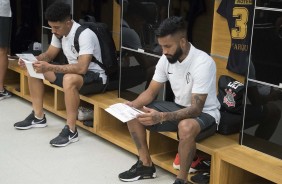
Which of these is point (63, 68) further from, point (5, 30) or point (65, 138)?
point (5, 30)

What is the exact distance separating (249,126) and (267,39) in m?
0.51

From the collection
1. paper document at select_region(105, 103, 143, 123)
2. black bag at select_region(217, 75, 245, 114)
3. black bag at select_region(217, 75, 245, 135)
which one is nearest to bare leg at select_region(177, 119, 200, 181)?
paper document at select_region(105, 103, 143, 123)

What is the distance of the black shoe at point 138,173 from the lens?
2.78 m

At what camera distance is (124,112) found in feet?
8.52

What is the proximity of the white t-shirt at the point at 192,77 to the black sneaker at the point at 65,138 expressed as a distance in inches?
36.9

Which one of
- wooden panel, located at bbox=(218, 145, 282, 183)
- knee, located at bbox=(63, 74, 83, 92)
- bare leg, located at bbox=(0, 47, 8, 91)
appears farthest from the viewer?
bare leg, located at bbox=(0, 47, 8, 91)

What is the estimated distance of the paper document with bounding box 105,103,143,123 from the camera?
8.26ft

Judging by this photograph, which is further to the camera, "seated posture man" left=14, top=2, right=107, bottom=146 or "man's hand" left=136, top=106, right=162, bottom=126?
"seated posture man" left=14, top=2, right=107, bottom=146

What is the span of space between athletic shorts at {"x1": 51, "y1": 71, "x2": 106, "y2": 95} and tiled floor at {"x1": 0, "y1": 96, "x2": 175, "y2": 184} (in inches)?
14.5

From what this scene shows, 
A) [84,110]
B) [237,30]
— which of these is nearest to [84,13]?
[84,110]

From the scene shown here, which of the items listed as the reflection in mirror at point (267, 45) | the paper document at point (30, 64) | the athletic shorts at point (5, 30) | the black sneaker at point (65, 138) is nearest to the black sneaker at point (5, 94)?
the athletic shorts at point (5, 30)

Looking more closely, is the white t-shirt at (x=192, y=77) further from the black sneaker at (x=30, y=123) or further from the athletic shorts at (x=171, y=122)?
the black sneaker at (x=30, y=123)

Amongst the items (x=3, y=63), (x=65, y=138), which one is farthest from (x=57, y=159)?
(x=3, y=63)

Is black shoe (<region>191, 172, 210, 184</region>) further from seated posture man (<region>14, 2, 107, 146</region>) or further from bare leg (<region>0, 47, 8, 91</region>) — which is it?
bare leg (<region>0, 47, 8, 91</region>)
